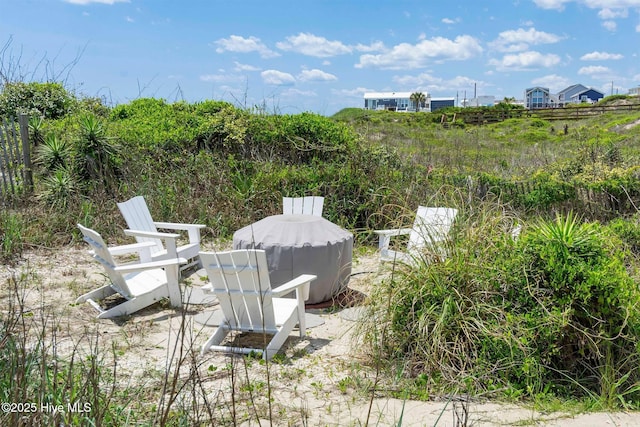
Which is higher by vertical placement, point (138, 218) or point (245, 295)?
point (138, 218)

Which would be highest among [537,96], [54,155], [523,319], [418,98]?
[537,96]

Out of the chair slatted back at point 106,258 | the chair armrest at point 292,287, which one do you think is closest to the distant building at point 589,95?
the chair armrest at point 292,287

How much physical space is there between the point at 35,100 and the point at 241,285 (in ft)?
40.0

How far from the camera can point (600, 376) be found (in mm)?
4203

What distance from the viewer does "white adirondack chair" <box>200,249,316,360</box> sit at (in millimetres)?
4477

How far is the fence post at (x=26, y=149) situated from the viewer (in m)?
9.49

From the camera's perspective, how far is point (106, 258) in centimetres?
544

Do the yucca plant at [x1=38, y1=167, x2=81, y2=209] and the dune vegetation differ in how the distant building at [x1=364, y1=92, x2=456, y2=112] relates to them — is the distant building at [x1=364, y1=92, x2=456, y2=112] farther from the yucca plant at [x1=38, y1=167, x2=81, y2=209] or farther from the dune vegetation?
the yucca plant at [x1=38, y1=167, x2=81, y2=209]

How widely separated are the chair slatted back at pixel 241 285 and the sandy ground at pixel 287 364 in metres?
0.28

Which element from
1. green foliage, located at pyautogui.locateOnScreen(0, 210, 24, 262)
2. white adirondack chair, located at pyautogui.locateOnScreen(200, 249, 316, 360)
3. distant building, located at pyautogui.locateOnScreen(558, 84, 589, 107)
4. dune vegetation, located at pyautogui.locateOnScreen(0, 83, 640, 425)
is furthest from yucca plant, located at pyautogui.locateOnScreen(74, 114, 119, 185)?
distant building, located at pyautogui.locateOnScreen(558, 84, 589, 107)

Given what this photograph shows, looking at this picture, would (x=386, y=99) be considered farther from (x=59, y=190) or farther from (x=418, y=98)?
(x=59, y=190)

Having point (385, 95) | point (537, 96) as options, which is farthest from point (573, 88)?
point (385, 95)

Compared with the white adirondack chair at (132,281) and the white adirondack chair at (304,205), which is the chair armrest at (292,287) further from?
the white adirondack chair at (304,205)

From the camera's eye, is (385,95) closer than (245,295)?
No
